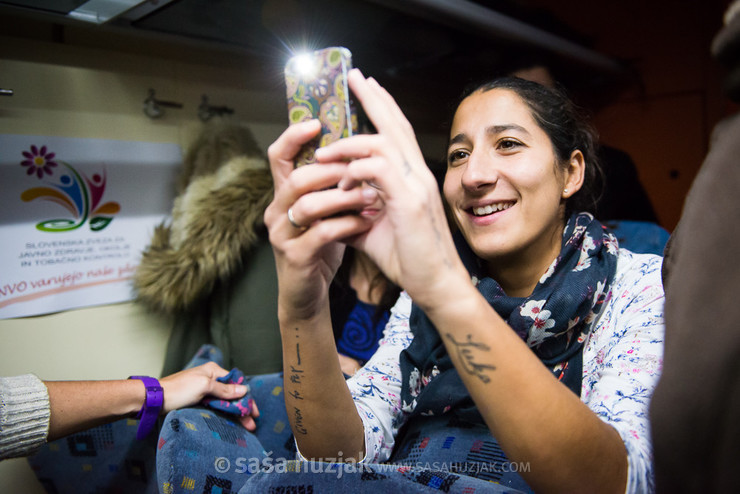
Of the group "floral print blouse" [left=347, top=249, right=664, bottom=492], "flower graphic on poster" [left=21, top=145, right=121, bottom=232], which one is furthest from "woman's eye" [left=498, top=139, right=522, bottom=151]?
"flower graphic on poster" [left=21, top=145, right=121, bottom=232]

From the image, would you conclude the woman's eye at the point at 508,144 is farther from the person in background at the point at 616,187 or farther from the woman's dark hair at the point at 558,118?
the person in background at the point at 616,187

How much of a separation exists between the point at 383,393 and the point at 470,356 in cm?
53

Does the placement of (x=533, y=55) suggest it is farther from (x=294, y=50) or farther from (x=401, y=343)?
(x=401, y=343)

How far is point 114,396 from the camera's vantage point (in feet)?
3.55

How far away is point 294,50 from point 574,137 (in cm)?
98

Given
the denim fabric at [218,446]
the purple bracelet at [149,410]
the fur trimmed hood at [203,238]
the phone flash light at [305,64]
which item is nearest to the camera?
the phone flash light at [305,64]

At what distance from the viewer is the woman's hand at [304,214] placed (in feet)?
2.01

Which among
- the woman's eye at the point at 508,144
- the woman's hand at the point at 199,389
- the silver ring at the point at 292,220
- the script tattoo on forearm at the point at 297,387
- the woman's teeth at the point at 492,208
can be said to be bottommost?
the woman's hand at the point at 199,389

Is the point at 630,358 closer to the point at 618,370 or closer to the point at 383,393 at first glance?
the point at 618,370

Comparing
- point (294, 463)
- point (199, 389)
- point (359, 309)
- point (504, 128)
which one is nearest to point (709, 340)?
point (294, 463)

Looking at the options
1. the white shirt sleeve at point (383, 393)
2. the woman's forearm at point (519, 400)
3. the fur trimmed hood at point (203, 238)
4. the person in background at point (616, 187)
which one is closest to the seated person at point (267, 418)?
the white shirt sleeve at point (383, 393)

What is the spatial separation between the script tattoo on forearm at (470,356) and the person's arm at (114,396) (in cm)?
81

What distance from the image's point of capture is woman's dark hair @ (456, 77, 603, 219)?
106 cm

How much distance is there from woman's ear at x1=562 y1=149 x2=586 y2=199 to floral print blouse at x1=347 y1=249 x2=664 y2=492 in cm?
18
